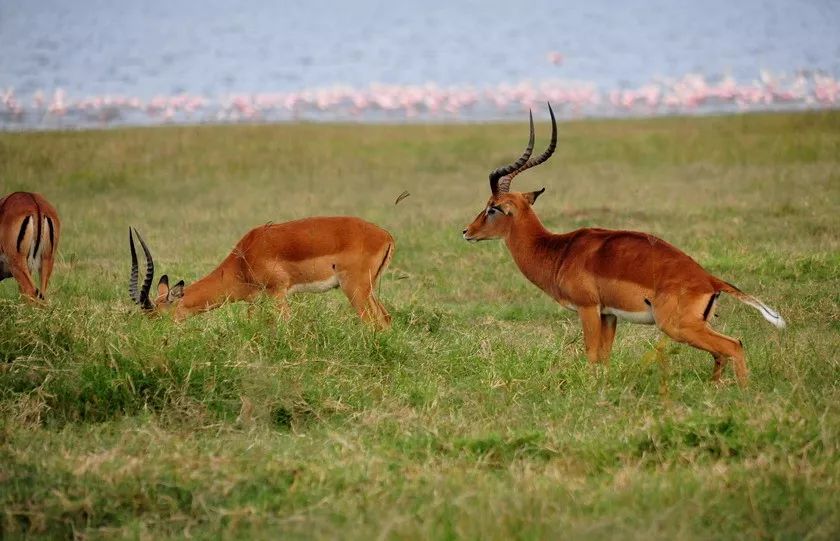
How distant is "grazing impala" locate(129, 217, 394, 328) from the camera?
803cm

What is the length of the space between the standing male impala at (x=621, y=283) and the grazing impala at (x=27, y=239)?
3.42 metres

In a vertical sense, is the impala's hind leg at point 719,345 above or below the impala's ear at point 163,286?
above

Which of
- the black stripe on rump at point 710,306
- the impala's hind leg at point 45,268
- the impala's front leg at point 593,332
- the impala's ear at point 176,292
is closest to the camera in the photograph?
the black stripe on rump at point 710,306

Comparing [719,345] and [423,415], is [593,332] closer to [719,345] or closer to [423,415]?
[719,345]

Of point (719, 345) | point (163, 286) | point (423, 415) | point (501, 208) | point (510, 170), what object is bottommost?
point (423, 415)

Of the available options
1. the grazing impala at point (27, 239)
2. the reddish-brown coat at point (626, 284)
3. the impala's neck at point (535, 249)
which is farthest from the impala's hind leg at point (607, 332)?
the grazing impala at point (27, 239)

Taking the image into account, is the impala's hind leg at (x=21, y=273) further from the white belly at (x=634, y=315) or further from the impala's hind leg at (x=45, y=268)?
the white belly at (x=634, y=315)

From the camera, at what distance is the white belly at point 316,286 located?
8.13 metres

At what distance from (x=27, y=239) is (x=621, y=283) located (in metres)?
4.48

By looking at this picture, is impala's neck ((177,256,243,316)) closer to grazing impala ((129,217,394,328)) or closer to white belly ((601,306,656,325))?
grazing impala ((129,217,394,328))

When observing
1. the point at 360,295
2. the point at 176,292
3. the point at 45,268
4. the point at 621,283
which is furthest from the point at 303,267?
the point at 621,283

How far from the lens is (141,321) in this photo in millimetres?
6617

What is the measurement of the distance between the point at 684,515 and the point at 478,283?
5.85 metres

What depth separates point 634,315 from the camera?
21.6ft
